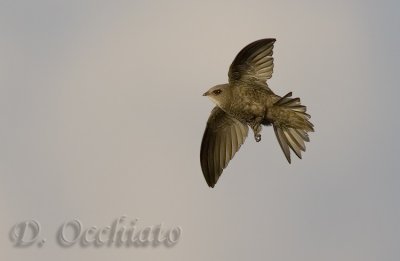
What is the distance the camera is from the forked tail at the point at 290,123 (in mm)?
5875

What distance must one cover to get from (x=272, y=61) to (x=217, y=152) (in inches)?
52.9

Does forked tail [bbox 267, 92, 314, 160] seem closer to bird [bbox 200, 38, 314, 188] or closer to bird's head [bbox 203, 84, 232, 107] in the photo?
bird [bbox 200, 38, 314, 188]

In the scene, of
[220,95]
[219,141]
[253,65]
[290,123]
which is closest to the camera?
[290,123]

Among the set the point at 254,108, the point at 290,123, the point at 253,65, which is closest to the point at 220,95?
the point at 254,108

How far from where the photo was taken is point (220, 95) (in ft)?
20.8

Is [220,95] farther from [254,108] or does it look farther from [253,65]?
[253,65]

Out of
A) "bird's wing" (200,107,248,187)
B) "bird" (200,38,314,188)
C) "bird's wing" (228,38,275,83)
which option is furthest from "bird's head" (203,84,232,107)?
"bird's wing" (200,107,248,187)

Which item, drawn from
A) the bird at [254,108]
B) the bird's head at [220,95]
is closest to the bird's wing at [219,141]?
the bird at [254,108]

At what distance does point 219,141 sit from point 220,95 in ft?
3.01

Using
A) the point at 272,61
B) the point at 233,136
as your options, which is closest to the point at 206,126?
the point at 233,136

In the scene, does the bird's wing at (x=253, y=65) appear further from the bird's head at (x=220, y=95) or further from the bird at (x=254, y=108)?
the bird's head at (x=220, y=95)

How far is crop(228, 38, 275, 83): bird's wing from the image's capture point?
6445 millimetres

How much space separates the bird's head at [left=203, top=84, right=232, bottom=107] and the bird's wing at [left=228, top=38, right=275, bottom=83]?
168mm

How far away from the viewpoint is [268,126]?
6.37m
